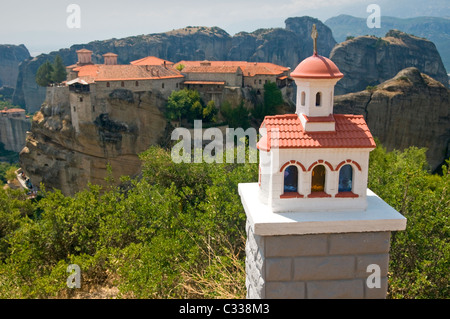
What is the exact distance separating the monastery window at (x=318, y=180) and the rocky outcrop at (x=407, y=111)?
123 feet

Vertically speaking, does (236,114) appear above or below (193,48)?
below

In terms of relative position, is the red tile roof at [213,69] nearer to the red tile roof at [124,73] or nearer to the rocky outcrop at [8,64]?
the red tile roof at [124,73]

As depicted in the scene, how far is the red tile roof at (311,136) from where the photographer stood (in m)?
6.93

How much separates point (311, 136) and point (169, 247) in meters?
5.07

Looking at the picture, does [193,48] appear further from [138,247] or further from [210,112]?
[138,247]

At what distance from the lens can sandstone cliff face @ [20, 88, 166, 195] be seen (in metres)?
38.4

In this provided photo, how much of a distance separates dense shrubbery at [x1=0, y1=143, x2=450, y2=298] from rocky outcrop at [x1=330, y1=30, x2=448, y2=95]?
75240 mm

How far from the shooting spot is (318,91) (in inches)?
289

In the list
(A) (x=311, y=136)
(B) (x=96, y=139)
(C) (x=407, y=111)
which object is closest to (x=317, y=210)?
(A) (x=311, y=136)

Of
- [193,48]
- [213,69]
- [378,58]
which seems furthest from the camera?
[193,48]

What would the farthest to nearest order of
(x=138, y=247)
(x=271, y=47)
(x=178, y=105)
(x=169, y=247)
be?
(x=271, y=47), (x=178, y=105), (x=138, y=247), (x=169, y=247)

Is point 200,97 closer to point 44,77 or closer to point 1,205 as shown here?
point 44,77

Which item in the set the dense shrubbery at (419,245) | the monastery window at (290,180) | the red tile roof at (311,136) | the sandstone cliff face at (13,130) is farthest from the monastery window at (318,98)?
the sandstone cliff face at (13,130)

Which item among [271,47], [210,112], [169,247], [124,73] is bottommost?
[210,112]
